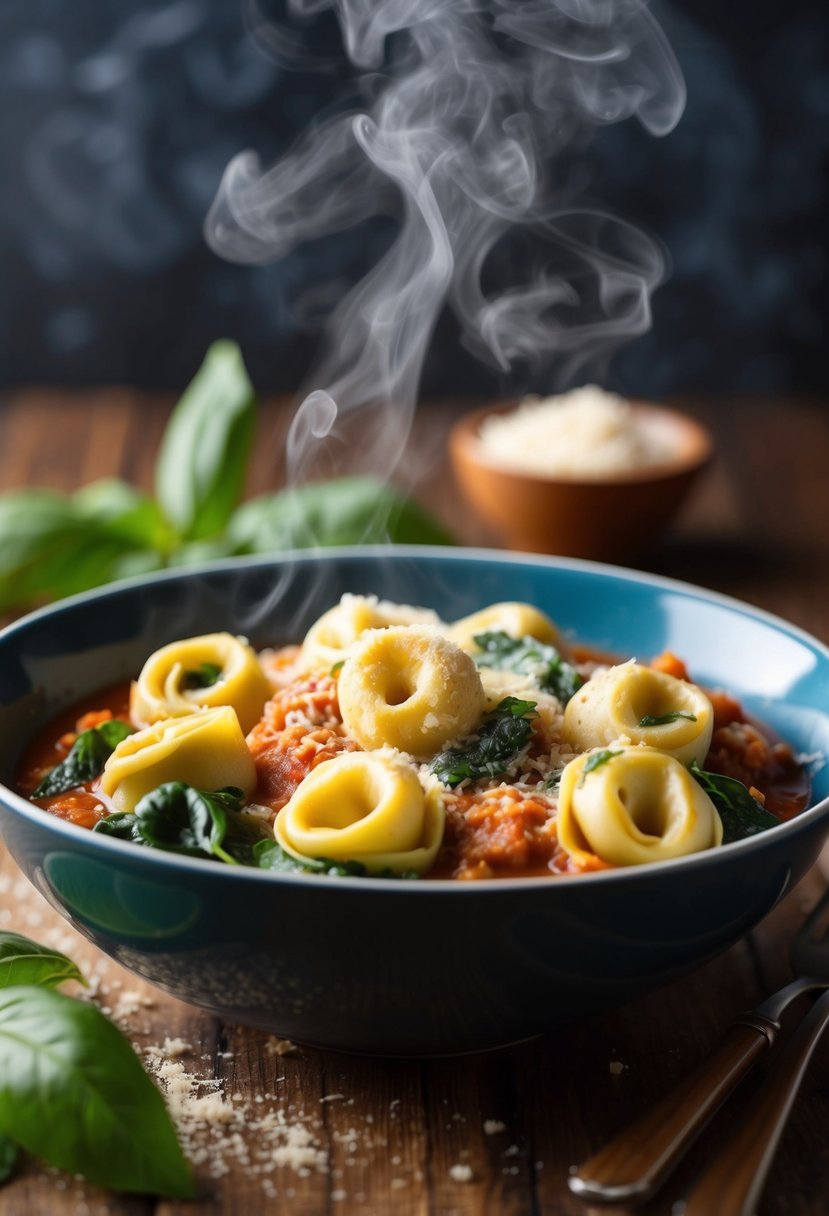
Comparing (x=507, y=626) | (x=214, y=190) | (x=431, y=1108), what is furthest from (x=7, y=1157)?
(x=214, y=190)

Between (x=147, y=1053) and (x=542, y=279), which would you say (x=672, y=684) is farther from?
(x=542, y=279)

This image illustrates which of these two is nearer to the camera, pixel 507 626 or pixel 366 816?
pixel 366 816

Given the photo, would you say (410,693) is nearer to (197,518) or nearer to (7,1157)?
(7,1157)

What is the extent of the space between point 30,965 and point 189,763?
417mm

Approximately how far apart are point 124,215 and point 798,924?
5317mm

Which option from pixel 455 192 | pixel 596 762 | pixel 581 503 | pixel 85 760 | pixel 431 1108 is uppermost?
pixel 455 192

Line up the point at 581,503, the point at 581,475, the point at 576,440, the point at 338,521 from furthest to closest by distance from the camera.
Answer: the point at 576,440 → the point at 581,475 → the point at 581,503 → the point at 338,521

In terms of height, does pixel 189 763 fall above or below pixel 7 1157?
above

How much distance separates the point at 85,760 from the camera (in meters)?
2.57

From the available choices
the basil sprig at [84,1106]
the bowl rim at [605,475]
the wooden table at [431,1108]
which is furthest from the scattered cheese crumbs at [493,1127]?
the bowl rim at [605,475]

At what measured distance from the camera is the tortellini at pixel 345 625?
2830 millimetres

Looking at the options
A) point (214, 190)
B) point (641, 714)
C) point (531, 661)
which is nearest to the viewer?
point (641, 714)

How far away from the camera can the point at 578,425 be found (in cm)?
485

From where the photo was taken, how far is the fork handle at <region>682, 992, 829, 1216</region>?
5.89 feet
